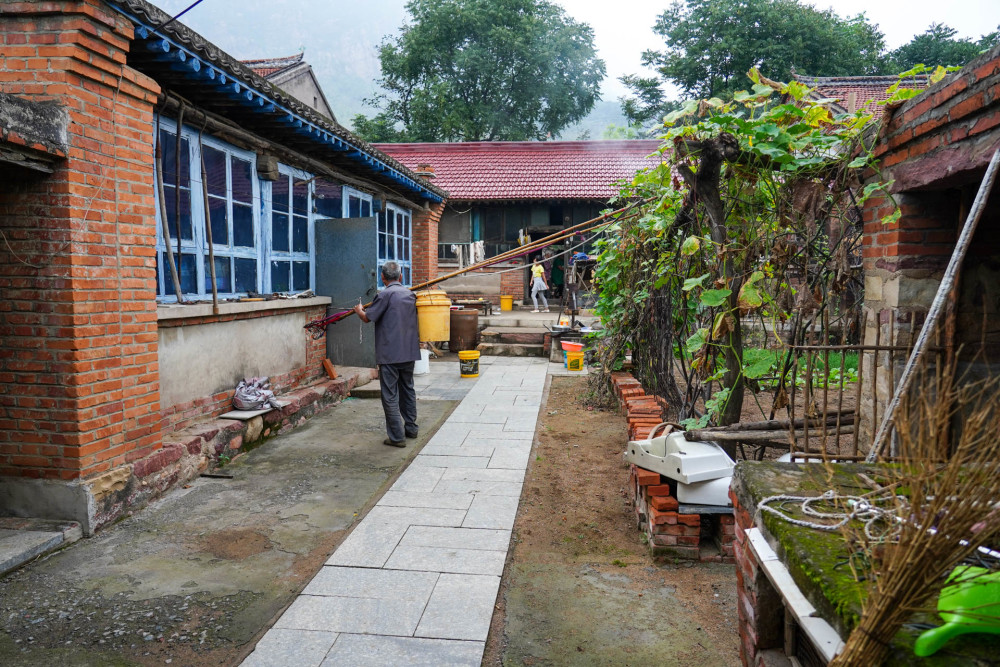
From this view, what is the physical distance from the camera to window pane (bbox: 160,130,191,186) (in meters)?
5.46

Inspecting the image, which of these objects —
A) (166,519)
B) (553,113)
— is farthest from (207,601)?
(553,113)

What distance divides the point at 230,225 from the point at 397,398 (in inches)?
97.3

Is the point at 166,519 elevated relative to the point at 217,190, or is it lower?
lower

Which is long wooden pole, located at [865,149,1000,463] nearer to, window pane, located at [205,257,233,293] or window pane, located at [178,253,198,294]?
window pane, located at [178,253,198,294]

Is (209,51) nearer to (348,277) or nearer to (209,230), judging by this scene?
(209,230)

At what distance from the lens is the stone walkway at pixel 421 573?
2.91 m

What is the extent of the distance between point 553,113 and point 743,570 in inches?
1116

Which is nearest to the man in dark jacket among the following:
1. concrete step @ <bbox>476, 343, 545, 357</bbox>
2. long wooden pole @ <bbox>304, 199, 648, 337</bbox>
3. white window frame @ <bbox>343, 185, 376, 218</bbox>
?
long wooden pole @ <bbox>304, 199, 648, 337</bbox>

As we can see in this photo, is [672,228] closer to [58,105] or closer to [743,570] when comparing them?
[743,570]

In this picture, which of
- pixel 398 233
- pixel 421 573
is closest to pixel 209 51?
pixel 421 573

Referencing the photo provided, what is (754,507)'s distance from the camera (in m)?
2.37

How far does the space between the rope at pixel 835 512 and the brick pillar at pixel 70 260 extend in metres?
4.15

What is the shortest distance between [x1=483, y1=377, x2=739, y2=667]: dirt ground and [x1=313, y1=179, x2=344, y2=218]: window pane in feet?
17.4

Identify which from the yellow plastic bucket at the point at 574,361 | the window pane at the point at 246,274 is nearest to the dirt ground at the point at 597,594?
the window pane at the point at 246,274
